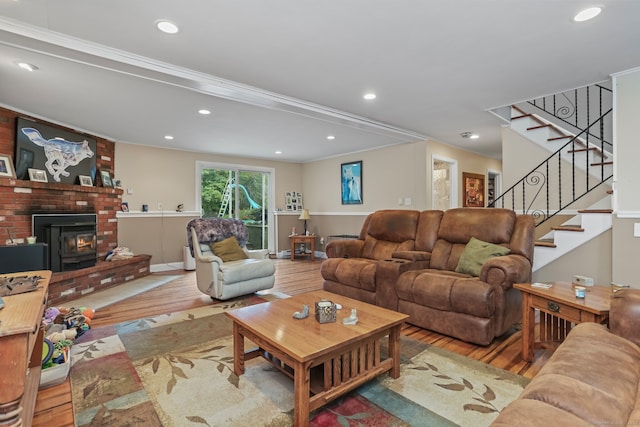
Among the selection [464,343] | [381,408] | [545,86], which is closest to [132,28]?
[381,408]

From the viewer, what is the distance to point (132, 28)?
2.16 m

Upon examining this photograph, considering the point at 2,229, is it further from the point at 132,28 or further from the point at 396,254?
the point at 396,254

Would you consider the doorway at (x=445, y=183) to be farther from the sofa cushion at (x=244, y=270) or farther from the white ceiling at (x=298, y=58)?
the sofa cushion at (x=244, y=270)

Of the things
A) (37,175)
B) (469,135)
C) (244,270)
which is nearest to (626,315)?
(244,270)

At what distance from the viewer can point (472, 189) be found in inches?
257

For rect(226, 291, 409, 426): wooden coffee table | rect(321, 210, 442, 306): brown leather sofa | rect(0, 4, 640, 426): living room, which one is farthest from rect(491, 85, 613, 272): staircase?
rect(226, 291, 409, 426): wooden coffee table

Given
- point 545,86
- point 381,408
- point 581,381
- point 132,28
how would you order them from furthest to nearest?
point 545,86, point 132,28, point 381,408, point 581,381

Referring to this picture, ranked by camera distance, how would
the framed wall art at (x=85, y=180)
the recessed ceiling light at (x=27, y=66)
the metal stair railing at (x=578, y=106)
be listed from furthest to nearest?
the framed wall art at (x=85, y=180) → the metal stair railing at (x=578, y=106) → the recessed ceiling light at (x=27, y=66)

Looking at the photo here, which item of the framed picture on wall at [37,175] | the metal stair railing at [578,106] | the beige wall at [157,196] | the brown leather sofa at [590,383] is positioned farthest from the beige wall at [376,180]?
the framed picture on wall at [37,175]

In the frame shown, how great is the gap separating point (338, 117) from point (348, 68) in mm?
1259

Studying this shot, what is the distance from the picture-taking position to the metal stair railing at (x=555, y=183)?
4.28 meters

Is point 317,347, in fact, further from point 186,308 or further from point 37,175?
point 37,175

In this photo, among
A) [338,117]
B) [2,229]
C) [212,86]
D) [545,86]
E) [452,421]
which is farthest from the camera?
[338,117]

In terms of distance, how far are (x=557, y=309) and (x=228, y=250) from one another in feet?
11.2
